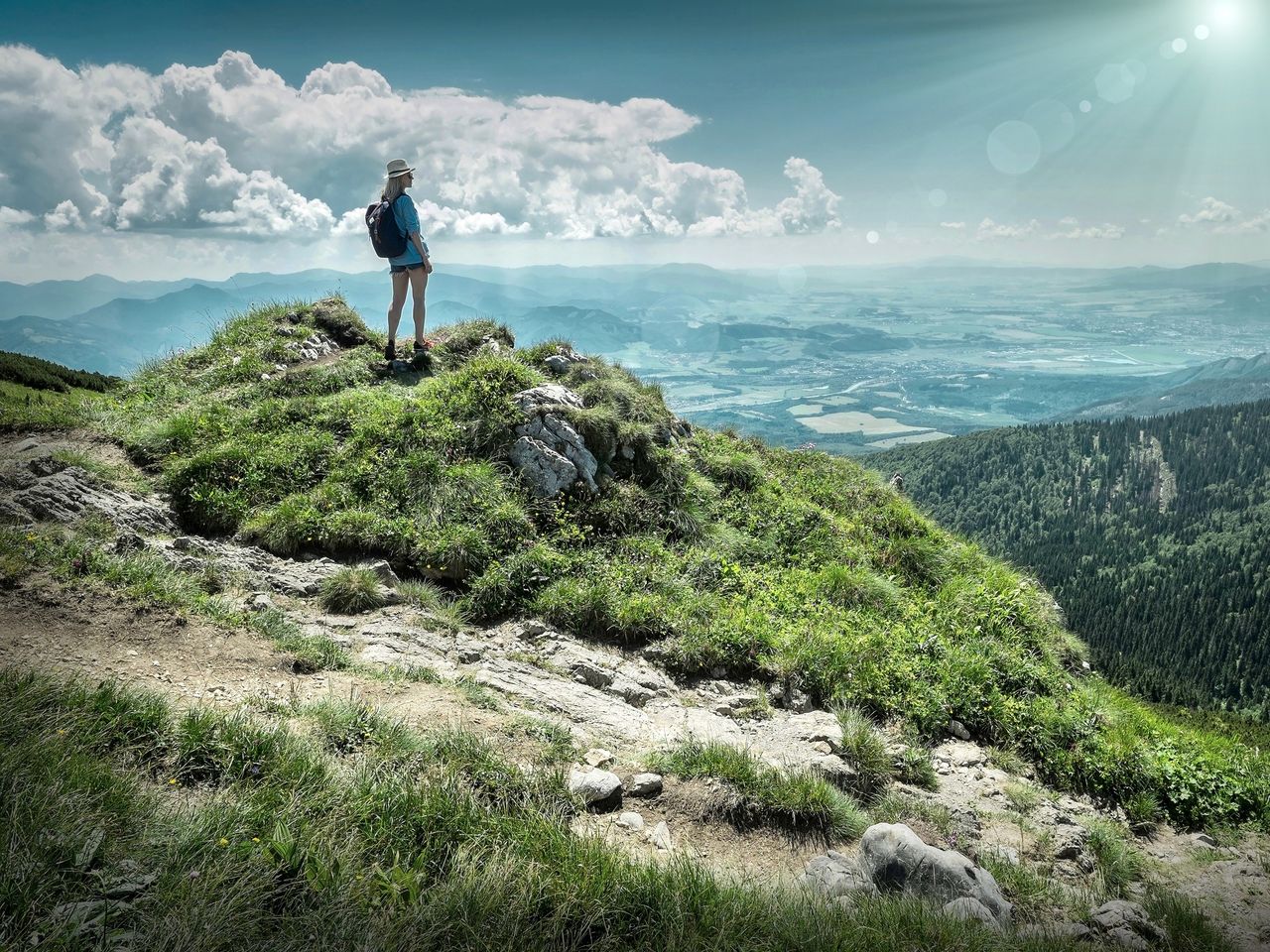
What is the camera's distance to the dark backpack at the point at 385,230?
40.5ft

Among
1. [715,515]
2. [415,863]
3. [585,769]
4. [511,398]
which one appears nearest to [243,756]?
[415,863]

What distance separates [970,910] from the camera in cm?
439

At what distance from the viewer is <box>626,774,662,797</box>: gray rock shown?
5.37 metres

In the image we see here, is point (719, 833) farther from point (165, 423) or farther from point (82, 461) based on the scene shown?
point (165, 423)

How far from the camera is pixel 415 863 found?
12.3 ft

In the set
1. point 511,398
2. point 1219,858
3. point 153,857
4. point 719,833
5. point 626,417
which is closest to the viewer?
point 153,857

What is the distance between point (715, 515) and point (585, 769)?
7513 mm

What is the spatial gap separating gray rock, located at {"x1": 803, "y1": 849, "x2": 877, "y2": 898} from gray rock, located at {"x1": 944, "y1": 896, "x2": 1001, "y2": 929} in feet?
1.64

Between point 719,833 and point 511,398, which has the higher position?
point 511,398

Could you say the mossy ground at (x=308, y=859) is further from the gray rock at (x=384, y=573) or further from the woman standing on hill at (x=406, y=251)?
the woman standing on hill at (x=406, y=251)

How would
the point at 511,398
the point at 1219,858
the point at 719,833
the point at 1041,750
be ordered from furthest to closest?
the point at 511,398 < the point at 1041,750 < the point at 1219,858 < the point at 719,833

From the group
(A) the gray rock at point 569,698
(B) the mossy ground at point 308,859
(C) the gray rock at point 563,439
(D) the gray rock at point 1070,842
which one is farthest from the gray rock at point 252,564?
(D) the gray rock at point 1070,842

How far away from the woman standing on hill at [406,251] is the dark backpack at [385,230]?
3.1 inches

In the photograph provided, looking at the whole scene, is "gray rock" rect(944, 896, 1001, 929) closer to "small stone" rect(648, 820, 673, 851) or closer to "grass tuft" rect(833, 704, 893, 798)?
"grass tuft" rect(833, 704, 893, 798)
